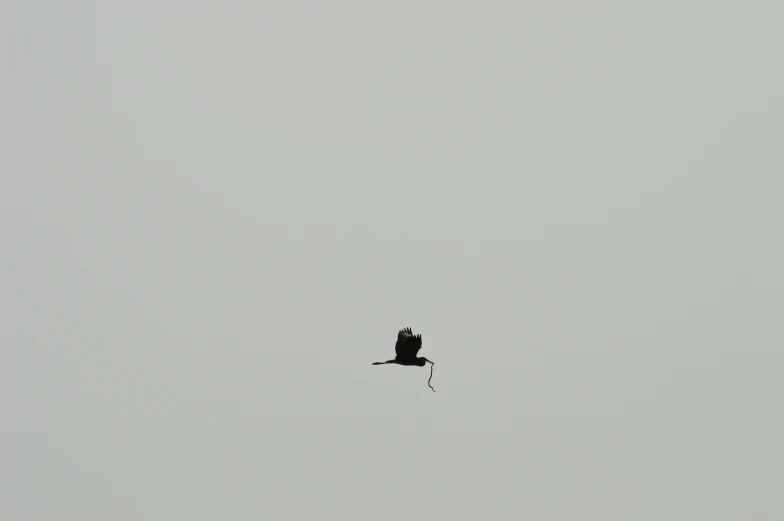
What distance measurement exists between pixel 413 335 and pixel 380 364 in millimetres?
2013

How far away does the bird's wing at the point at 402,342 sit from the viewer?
1081 inches

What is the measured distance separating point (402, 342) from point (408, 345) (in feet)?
1.78

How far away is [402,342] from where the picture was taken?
27828 mm

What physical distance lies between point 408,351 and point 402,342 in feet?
1.75

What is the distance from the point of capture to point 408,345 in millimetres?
27359

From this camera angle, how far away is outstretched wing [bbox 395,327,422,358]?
89.1ft

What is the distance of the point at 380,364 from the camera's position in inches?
1086

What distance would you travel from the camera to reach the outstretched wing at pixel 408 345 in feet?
89.1

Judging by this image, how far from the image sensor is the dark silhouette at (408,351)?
89.4 ft

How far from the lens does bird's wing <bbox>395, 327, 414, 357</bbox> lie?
27.5m

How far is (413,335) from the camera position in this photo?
27.9 metres

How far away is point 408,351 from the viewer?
27.6 m

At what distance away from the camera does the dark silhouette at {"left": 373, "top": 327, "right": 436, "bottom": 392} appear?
27.2 m

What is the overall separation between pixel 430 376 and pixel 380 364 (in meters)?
2.42
